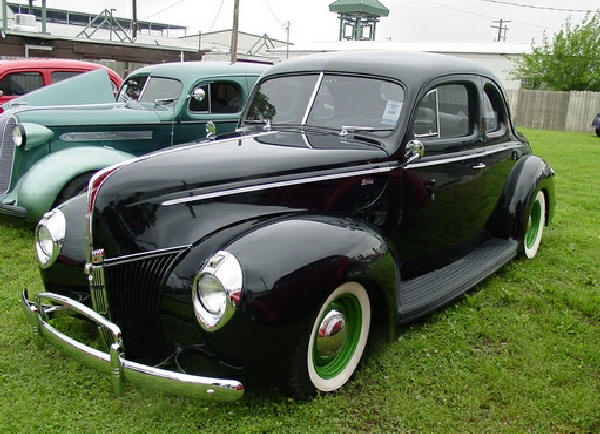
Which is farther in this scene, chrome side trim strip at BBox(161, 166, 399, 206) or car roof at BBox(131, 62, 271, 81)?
car roof at BBox(131, 62, 271, 81)

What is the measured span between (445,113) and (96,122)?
399 cm

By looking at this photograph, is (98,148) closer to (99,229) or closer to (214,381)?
(99,229)

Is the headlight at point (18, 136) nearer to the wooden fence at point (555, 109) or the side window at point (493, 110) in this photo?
the side window at point (493, 110)

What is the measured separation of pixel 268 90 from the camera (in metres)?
4.51

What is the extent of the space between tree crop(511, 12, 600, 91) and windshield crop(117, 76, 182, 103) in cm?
2525

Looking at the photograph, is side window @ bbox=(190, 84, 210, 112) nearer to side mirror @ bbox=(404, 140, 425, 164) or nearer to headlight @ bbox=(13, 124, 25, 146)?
headlight @ bbox=(13, 124, 25, 146)

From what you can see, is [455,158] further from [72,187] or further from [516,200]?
[72,187]

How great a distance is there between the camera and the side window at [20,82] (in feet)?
29.5

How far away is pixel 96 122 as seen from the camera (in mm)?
6500

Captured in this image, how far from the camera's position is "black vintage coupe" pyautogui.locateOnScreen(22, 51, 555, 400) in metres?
2.62

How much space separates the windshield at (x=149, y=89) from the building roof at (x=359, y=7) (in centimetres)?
4023

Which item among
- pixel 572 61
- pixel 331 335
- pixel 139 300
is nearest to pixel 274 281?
pixel 331 335

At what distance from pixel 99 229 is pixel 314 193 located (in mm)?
1161

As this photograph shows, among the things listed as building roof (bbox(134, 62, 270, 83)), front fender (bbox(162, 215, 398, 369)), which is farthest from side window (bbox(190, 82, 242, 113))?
front fender (bbox(162, 215, 398, 369))
